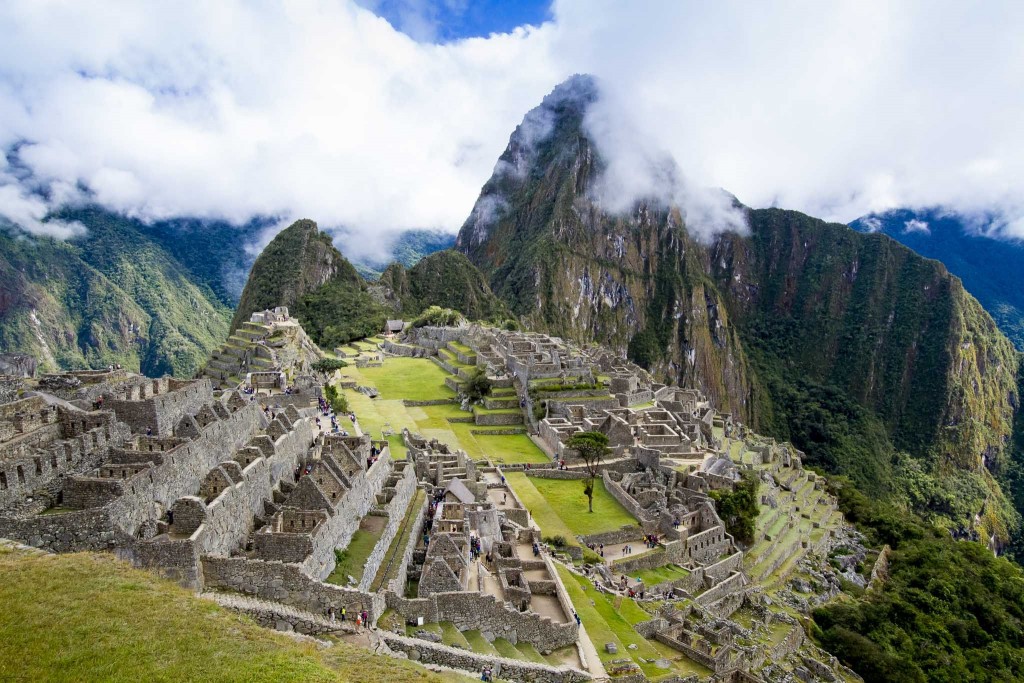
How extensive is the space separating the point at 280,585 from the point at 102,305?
77432 millimetres

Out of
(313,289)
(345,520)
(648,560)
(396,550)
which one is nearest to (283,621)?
(345,520)

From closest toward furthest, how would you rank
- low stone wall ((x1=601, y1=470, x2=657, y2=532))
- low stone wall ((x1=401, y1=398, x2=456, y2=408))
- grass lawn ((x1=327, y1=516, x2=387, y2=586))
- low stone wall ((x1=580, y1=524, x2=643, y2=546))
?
1. grass lawn ((x1=327, y1=516, x2=387, y2=586))
2. low stone wall ((x1=580, y1=524, x2=643, y2=546))
3. low stone wall ((x1=601, y1=470, x2=657, y2=532))
4. low stone wall ((x1=401, y1=398, x2=456, y2=408))

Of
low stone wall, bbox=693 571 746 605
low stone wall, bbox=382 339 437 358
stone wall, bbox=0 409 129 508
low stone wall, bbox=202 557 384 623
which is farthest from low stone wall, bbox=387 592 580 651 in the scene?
low stone wall, bbox=382 339 437 358

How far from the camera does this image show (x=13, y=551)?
45.4 ft

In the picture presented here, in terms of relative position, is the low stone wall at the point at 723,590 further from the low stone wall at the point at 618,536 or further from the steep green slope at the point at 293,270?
the steep green slope at the point at 293,270

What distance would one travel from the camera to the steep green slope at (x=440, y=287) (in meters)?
126

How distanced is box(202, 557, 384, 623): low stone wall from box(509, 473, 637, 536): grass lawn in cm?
1567

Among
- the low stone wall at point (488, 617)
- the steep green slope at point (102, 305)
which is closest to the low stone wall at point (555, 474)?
the low stone wall at point (488, 617)

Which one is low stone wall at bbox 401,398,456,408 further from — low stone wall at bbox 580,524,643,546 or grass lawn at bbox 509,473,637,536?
low stone wall at bbox 580,524,643,546

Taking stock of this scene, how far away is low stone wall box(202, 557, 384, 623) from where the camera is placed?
15.9 metres

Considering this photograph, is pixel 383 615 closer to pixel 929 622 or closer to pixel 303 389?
pixel 303 389

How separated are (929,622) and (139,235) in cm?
10226

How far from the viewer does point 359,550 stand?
1973 cm

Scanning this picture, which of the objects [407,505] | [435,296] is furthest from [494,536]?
[435,296]
